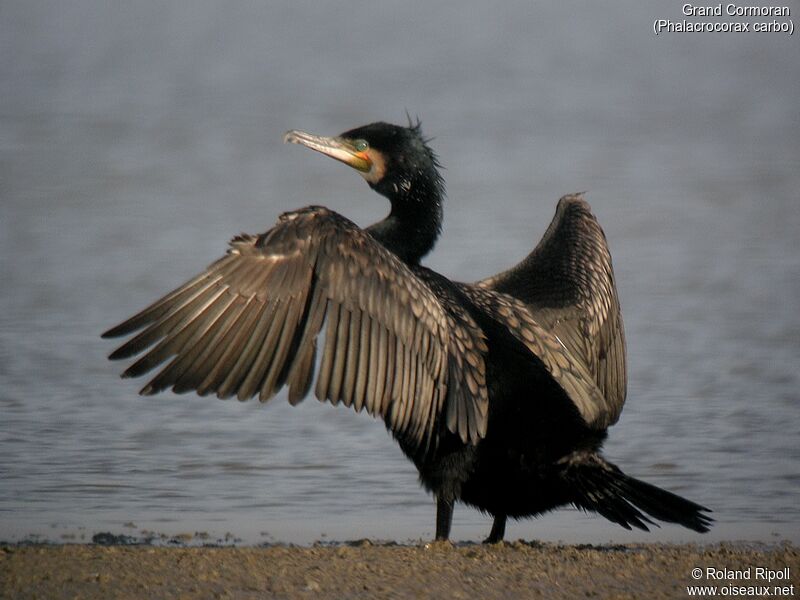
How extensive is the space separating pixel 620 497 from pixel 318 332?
1421mm

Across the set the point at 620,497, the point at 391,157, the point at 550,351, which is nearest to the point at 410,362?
the point at 550,351

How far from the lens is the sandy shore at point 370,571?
537 centimetres

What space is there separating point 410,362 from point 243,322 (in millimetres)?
703

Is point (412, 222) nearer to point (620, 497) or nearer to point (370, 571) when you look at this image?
point (620, 497)

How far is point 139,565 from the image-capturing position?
223 inches

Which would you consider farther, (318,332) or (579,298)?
(579,298)

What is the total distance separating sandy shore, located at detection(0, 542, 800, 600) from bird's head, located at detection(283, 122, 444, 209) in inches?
68.9

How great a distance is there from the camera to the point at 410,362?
601cm

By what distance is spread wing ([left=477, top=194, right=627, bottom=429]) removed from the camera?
23.0ft

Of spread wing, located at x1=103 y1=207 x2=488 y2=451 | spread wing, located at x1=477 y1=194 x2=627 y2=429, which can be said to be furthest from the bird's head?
spread wing, located at x1=103 y1=207 x2=488 y2=451

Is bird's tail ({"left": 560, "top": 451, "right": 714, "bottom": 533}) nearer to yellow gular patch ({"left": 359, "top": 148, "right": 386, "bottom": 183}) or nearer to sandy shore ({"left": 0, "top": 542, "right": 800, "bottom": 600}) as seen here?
sandy shore ({"left": 0, "top": 542, "right": 800, "bottom": 600})

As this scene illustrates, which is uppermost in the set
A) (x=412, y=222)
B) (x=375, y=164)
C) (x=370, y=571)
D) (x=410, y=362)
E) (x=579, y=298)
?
(x=375, y=164)

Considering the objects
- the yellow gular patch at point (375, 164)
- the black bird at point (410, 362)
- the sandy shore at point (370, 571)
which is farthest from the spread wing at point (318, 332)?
the yellow gular patch at point (375, 164)

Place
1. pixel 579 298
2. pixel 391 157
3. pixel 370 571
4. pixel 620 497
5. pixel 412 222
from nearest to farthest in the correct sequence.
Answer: pixel 370 571
pixel 620 497
pixel 412 222
pixel 391 157
pixel 579 298
